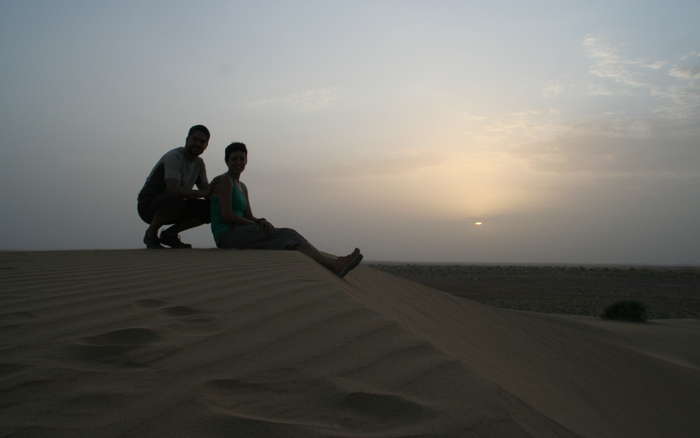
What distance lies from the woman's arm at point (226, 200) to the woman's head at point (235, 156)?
0.19 m

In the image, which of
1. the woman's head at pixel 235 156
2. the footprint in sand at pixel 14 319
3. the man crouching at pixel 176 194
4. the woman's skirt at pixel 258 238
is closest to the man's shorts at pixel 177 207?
the man crouching at pixel 176 194

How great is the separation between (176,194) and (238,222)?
100 cm

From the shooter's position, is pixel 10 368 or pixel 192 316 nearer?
pixel 10 368

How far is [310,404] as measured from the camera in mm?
1603

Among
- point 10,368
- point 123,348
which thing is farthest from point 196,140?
point 10,368

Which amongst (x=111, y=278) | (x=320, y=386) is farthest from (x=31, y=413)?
(x=111, y=278)

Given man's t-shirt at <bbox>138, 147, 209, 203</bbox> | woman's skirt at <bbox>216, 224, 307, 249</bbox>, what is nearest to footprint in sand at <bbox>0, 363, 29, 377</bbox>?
woman's skirt at <bbox>216, 224, 307, 249</bbox>

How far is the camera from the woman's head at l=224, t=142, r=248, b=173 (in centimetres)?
523

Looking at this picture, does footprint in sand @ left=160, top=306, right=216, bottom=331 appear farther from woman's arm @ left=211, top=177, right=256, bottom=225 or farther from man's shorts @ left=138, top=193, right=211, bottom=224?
man's shorts @ left=138, top=193, right=211, bottom=224

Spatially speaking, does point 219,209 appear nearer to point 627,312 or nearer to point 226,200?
point 226,200

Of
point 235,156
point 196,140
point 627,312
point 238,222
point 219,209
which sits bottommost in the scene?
point 627,312

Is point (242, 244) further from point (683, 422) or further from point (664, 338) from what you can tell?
point (664, 338)

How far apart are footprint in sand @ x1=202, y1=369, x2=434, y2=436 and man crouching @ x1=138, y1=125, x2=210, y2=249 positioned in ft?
13.2

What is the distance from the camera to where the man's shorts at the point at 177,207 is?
573 cm
